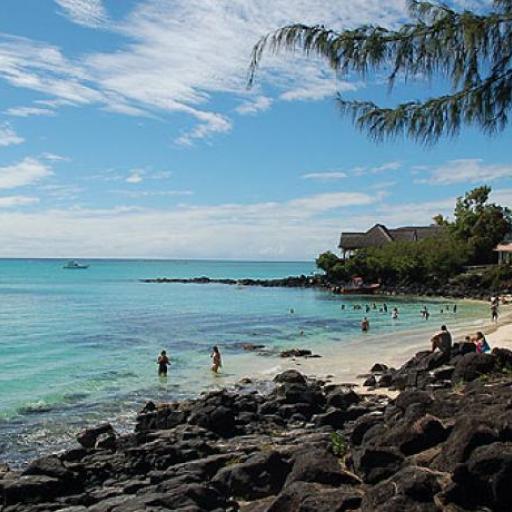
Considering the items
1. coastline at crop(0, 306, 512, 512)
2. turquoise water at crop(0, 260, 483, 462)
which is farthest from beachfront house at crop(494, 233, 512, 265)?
coastline at crop(0, 306, 512, 512)

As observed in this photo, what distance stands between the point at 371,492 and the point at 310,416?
29.6 feet

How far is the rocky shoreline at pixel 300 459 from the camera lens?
6668 mm

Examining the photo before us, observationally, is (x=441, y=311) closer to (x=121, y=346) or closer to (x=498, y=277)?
(x=498, y=277)

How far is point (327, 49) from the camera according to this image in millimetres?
6949

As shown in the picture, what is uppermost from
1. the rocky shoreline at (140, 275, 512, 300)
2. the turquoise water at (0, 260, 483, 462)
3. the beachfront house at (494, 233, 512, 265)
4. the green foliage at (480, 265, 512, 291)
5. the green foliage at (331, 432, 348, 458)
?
the beachfront house at (494, 233, 512, 265)

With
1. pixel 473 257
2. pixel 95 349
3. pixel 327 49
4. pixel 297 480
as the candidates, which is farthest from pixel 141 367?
pixel 473 257

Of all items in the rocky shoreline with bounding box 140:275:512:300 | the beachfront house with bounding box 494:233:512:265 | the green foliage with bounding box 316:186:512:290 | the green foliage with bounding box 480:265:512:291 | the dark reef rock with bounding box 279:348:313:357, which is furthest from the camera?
the green foliage with bounding box 316:186:512:290

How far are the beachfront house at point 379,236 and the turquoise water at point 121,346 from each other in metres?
22.1

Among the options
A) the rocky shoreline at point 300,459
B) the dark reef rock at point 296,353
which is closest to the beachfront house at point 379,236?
the dark reef rock at point 296,353

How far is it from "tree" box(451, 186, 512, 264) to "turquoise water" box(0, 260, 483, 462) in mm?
15902

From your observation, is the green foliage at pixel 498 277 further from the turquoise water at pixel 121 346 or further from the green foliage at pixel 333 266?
the green foliage at pixel 333 266

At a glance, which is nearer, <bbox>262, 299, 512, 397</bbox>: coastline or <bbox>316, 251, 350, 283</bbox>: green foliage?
<bbox>262, 299, 512, 397</bbox>: coastline

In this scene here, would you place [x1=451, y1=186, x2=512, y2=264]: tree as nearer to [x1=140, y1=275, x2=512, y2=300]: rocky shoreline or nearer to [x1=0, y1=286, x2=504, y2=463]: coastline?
[x1=140, y1=275, x2=512, y2=300]: rocky shoreline

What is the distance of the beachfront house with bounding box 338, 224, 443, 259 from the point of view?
86331 mm
